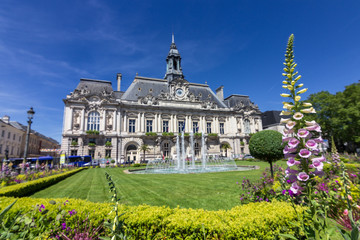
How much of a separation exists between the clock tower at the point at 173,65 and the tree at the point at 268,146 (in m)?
34.5

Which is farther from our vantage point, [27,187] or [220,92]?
[220,92]

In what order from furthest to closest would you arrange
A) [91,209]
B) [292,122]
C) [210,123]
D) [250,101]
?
1. [250,101]
2. [210,123]
3. [91,209]
4. [292,122]

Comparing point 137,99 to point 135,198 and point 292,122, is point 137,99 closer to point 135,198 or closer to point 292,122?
point 135,198

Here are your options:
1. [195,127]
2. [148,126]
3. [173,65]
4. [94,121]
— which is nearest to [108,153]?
[94,121]

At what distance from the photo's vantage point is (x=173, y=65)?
4516 cm

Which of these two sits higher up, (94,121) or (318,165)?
(94,121)

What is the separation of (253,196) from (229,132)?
4037cm

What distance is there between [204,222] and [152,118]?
36.2 metres

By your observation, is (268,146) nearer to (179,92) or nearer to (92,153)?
(92,153)

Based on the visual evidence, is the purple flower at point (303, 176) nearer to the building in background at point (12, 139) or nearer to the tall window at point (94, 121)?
the tall window at point (94, 121)

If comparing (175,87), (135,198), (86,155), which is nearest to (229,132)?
(175,87)

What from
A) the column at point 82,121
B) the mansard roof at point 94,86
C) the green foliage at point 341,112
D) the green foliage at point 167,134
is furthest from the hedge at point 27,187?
the green foliage at point 341,112

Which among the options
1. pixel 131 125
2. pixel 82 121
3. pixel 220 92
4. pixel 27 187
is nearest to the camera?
pixel 27 187

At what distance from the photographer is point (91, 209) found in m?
4.23
